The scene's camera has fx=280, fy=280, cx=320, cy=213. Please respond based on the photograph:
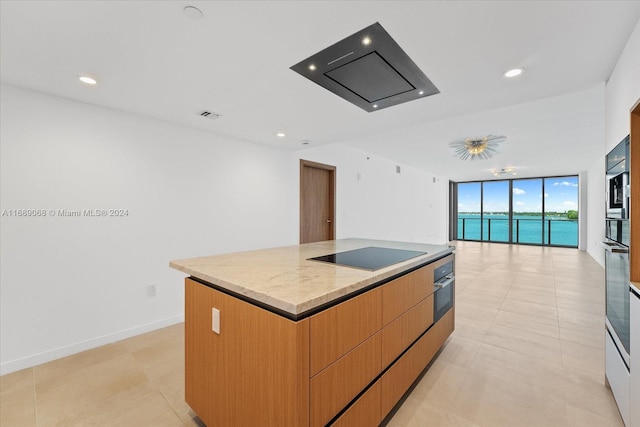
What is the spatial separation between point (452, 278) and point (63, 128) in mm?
3861

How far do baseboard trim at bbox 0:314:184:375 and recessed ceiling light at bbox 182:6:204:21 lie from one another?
2.99 meters

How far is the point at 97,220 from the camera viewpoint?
2.75m

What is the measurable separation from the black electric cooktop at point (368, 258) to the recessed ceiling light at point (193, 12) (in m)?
1.57

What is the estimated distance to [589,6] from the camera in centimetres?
142

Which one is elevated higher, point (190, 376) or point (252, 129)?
point (252, 129)

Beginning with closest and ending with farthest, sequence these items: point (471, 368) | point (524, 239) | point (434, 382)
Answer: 1. point (434, 382)
2. point (471, 368)
3. point (524, 239)

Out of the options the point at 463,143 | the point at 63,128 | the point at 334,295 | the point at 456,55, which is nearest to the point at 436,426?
the point at 334,295

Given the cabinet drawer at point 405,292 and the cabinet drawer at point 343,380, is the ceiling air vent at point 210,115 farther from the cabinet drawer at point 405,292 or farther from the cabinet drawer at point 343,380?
the cabinet drawer at point 343,380

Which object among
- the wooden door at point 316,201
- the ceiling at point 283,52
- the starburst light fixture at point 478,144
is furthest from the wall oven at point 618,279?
the wooden door at point 316,201

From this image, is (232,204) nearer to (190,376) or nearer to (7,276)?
(7,276)

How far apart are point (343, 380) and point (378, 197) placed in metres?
5.44

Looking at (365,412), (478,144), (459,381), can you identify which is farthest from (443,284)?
(478,144)

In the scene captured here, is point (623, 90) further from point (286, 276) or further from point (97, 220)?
point (97, 220)

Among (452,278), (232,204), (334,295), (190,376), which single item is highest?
(232,204)
